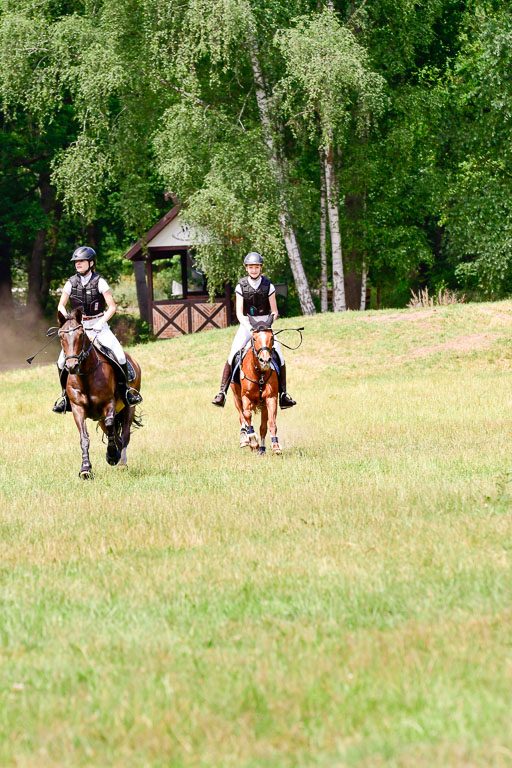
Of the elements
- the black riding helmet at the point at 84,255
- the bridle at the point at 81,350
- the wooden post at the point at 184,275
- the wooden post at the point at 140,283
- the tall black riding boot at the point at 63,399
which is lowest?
the wooden post at the point at 140,283

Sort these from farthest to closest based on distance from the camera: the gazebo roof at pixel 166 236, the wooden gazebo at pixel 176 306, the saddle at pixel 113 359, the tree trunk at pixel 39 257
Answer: the tree trunk at pixel 39 257, the wooden gazebo at pixel 176 306, the gazebo roof at pixel 166 236, the saddle at pixel 113 359

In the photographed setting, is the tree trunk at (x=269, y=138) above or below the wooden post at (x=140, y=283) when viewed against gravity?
above

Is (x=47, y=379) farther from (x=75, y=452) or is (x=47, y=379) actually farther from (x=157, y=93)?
(x=75, y=452)

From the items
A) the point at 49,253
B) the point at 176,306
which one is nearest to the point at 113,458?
the point at 176,306

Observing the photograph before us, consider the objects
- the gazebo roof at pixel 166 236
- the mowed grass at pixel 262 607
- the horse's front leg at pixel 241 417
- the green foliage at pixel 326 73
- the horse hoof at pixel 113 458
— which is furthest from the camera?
the gazebo roof at pixel 166 236

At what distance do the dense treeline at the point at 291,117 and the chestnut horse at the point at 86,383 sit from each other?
20640 millimetres

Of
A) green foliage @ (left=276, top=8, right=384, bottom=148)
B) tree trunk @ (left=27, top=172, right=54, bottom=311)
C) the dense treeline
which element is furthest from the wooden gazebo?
green foliage @ (left=276, top=8, right=384, bottom=148)

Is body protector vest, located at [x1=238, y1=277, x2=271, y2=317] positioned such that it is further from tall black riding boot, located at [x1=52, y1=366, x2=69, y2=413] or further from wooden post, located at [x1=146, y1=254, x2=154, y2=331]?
wooden post, located at [x1=146, y1=254, x2=154, y2=331]

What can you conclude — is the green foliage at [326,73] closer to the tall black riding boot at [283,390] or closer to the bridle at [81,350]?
the tall black riding boot at [283,390]

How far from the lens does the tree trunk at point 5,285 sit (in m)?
51.2

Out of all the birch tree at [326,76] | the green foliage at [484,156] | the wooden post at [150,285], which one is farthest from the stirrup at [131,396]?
the wooden post at [150,285]

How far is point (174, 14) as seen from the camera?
33094mm

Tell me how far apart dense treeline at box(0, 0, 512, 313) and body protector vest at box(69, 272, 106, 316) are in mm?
20379

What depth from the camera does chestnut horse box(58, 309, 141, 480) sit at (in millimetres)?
12055
